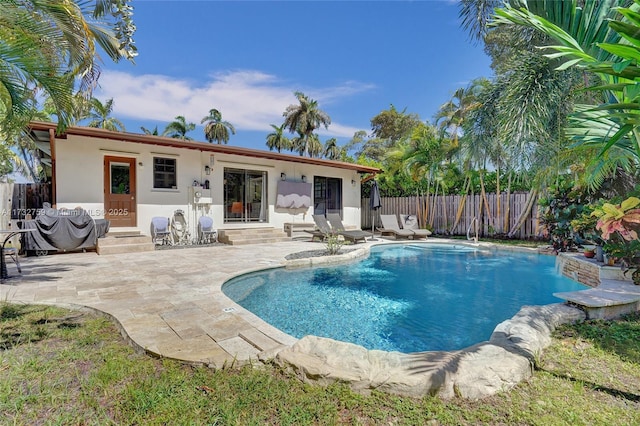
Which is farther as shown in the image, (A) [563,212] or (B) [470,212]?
(B) [470,212]

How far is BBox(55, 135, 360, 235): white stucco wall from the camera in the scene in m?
9.19

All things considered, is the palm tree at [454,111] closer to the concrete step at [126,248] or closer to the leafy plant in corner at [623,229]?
the leafy plant in corner at [623,229]

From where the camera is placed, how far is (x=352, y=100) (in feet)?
83.3

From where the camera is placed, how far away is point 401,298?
566cm

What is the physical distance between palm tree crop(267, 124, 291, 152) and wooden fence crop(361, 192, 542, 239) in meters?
18.5

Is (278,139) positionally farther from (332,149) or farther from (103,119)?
(103,119)

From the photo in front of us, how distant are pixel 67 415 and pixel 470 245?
12.0 m

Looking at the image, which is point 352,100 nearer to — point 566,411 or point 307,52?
point 307,52

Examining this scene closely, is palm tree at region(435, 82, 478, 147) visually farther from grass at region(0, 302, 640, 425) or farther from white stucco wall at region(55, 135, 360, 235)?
grass at region(0, 302, 640, 425)

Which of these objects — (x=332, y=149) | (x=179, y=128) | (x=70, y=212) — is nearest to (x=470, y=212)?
(x=70, y=212)

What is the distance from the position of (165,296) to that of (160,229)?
664 cm

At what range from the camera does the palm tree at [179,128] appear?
32.8 metres

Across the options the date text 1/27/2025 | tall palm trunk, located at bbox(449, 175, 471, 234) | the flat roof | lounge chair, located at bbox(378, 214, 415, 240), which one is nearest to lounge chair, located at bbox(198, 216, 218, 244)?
the date text 1/27/2025

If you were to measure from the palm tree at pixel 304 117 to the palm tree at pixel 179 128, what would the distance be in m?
10.9
